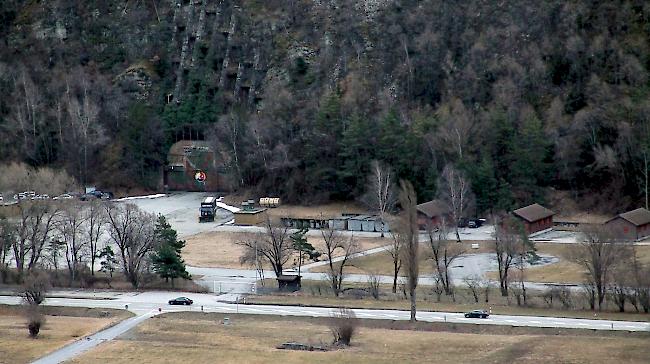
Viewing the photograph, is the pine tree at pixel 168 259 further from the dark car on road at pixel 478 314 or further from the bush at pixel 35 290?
the dark car on road at pixel 478 314

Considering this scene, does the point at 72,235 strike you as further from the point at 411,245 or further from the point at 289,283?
the point at 411,245

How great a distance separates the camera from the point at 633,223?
69.3 metres

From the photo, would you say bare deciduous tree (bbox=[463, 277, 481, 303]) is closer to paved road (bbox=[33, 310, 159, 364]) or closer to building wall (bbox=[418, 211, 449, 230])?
building wall (bbox=[418, 211, 449, 230])

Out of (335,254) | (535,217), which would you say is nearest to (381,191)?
(335,254)

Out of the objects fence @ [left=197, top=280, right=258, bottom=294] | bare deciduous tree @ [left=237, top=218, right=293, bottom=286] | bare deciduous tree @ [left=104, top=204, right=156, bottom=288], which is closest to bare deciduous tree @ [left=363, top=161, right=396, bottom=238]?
bare deciduous tree @ [left=237, top=218, right=293, bottom=286]

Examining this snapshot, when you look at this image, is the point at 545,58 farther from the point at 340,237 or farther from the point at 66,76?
the point at 66,76

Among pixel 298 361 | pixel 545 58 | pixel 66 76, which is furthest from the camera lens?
pixel 66 76

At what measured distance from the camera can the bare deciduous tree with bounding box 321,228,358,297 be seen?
2349 inches

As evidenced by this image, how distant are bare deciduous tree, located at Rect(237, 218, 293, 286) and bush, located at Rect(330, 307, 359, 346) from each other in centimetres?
1309

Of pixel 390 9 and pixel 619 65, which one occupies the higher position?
pixel 390 9

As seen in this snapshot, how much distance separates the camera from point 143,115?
98.3 m

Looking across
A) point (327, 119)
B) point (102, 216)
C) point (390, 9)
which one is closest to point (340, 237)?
point (102, 216)

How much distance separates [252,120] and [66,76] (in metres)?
21.3

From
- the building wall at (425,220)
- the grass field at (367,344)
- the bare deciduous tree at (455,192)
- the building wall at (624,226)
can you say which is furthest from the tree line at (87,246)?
the building wall at (624,226)
